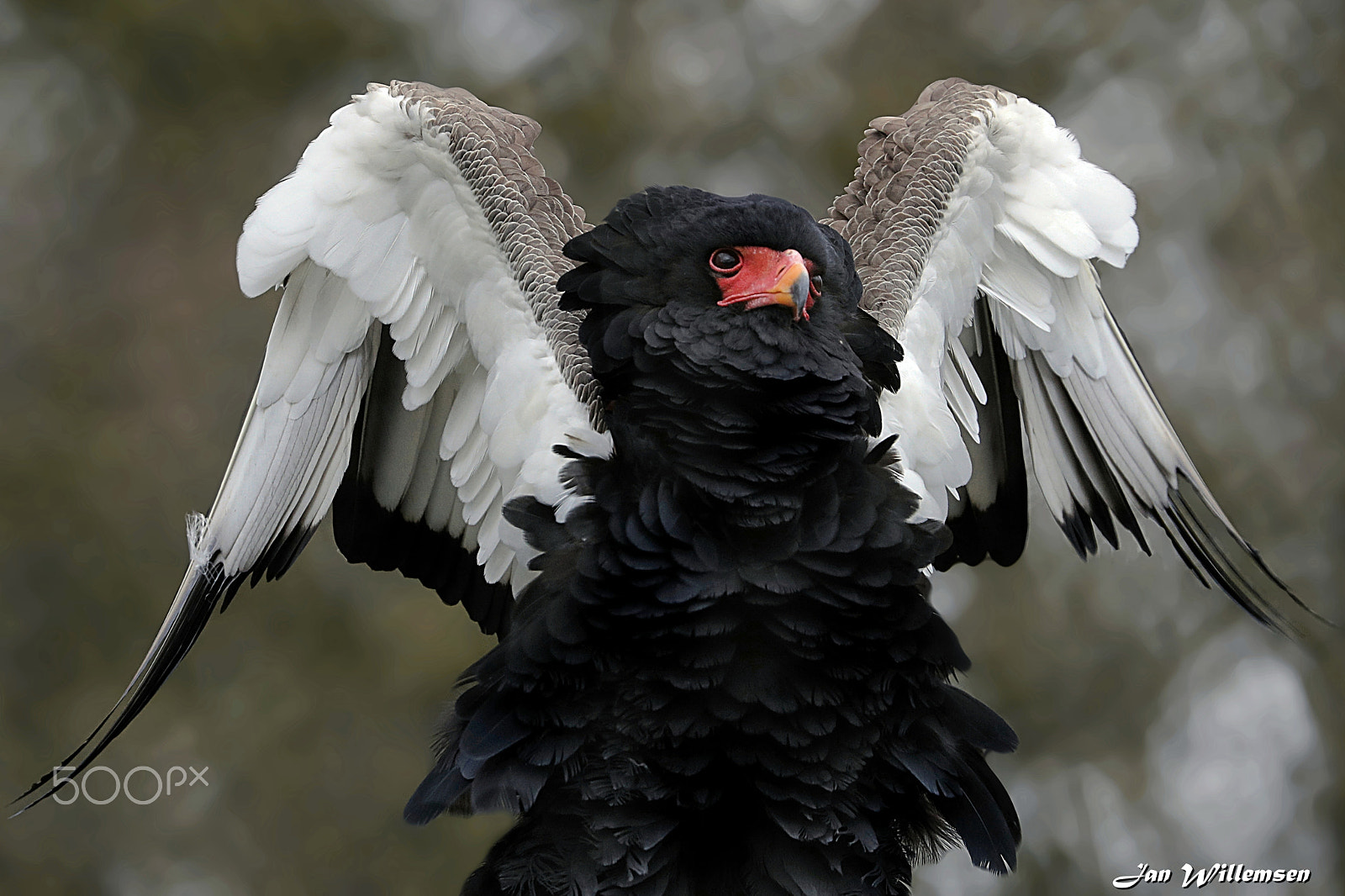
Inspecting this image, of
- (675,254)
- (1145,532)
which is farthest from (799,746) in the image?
(1145,532)

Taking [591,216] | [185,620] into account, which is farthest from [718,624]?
[591,216]

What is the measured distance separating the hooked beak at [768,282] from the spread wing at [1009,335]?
46cm

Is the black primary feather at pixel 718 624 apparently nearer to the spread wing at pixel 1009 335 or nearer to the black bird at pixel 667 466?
the black bird at pixel 667 466

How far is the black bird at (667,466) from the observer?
171cm

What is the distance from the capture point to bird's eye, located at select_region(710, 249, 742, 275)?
1.72 meters

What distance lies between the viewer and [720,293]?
172 centimetres

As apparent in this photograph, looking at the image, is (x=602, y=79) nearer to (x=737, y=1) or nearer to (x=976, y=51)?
(x=737, y=1)

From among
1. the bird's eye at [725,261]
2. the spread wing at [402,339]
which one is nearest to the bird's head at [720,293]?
the bird's eye at [725,261]

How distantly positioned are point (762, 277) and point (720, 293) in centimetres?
7

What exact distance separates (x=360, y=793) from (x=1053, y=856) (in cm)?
297

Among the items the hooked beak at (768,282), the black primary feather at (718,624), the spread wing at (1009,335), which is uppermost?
the spread wing at (1009,335)

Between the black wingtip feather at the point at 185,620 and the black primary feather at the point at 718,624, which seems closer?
the black primary feather at the point at 718,624
